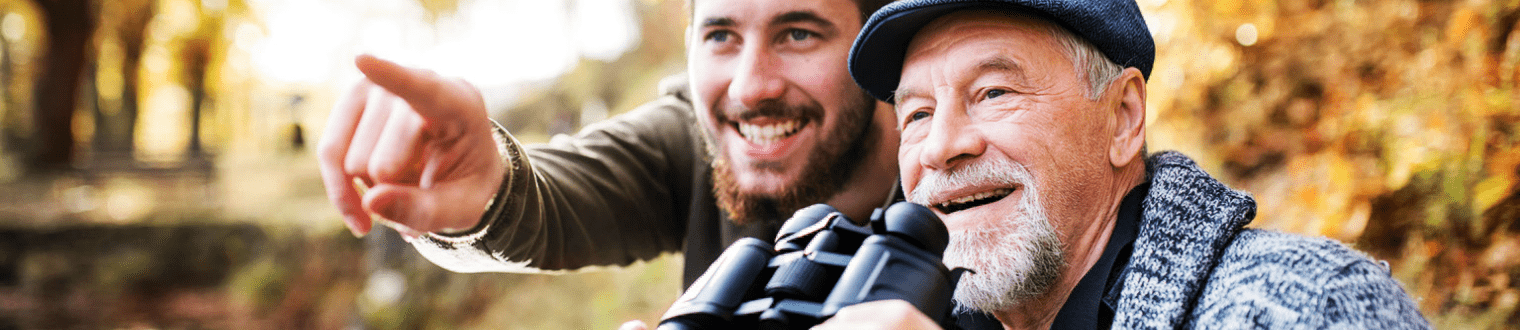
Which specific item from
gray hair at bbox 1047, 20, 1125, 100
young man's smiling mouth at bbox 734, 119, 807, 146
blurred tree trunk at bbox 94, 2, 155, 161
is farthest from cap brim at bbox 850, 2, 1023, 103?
blurred tree trunk at bbox 94, 2, 155, 161

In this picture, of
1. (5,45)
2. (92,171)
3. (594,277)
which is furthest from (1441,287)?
(5,45)

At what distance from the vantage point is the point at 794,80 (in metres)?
2.30

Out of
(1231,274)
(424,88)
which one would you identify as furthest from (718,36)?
(1231,274)

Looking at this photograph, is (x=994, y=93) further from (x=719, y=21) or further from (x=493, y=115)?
(x=493, y=115)

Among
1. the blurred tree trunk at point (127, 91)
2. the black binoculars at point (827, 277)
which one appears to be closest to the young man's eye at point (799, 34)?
the black binoculars at point (827, 277)

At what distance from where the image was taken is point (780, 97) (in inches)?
91.0

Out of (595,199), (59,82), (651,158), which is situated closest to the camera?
(595,199)

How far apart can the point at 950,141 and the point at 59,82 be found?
17.7 m

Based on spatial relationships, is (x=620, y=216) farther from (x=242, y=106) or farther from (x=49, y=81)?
(x=242, y=106)

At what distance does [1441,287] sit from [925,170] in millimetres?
2347

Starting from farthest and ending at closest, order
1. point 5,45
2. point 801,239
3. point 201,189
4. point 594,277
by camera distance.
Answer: point 5,45
point 201,189
point 594,277
point 801,239

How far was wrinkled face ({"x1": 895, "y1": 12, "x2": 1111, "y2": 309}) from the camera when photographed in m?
1.77

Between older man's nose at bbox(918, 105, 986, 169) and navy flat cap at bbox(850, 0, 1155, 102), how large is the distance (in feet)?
0.68

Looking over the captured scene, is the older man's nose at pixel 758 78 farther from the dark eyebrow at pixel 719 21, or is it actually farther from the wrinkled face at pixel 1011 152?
the wrinkled face at pixel 1011 152
